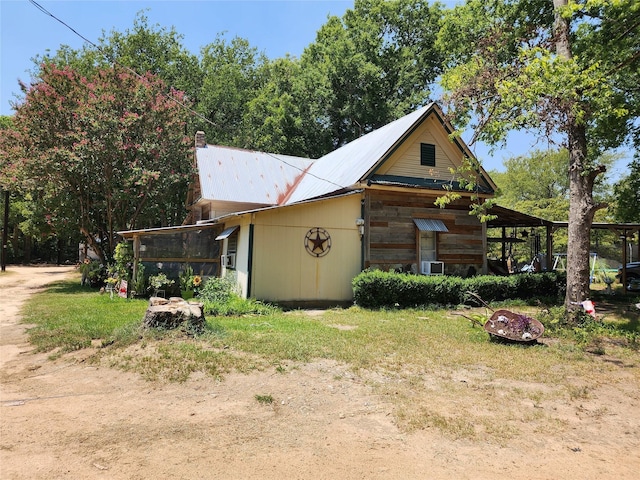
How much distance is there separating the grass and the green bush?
159 cm

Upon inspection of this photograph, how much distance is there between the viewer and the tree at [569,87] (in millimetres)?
8539

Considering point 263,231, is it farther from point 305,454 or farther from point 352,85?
point 352,85

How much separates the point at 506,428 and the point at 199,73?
36.0m

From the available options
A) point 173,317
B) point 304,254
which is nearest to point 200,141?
point 304,254

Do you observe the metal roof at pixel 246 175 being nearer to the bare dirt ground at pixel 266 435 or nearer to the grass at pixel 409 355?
the grass at pixel 409 355

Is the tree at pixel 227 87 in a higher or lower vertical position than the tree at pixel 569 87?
higher

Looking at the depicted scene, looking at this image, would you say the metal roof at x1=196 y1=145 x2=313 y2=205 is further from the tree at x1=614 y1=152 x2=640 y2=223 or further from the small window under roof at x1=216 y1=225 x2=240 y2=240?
the tree at x1=614 y1=152 x2=640 y2=223

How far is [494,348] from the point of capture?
7.94 metres

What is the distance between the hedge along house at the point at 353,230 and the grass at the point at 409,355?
2.43 meters

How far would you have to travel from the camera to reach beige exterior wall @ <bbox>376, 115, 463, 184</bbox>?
602 inches

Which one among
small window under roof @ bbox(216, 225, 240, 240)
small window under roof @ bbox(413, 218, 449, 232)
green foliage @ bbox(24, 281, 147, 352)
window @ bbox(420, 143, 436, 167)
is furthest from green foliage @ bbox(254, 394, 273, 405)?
window @ bbox(420, 143, 436, 167)

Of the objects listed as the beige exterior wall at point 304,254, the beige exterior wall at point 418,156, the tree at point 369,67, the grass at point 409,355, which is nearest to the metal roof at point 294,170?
the beige exterior wall at point 418,156

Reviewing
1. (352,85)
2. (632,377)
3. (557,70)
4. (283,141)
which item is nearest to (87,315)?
(632,377)

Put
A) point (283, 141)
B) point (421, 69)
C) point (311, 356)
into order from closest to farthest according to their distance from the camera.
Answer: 1. point (311, 356)
2. point (283, 141)
3. point (421, 69)
